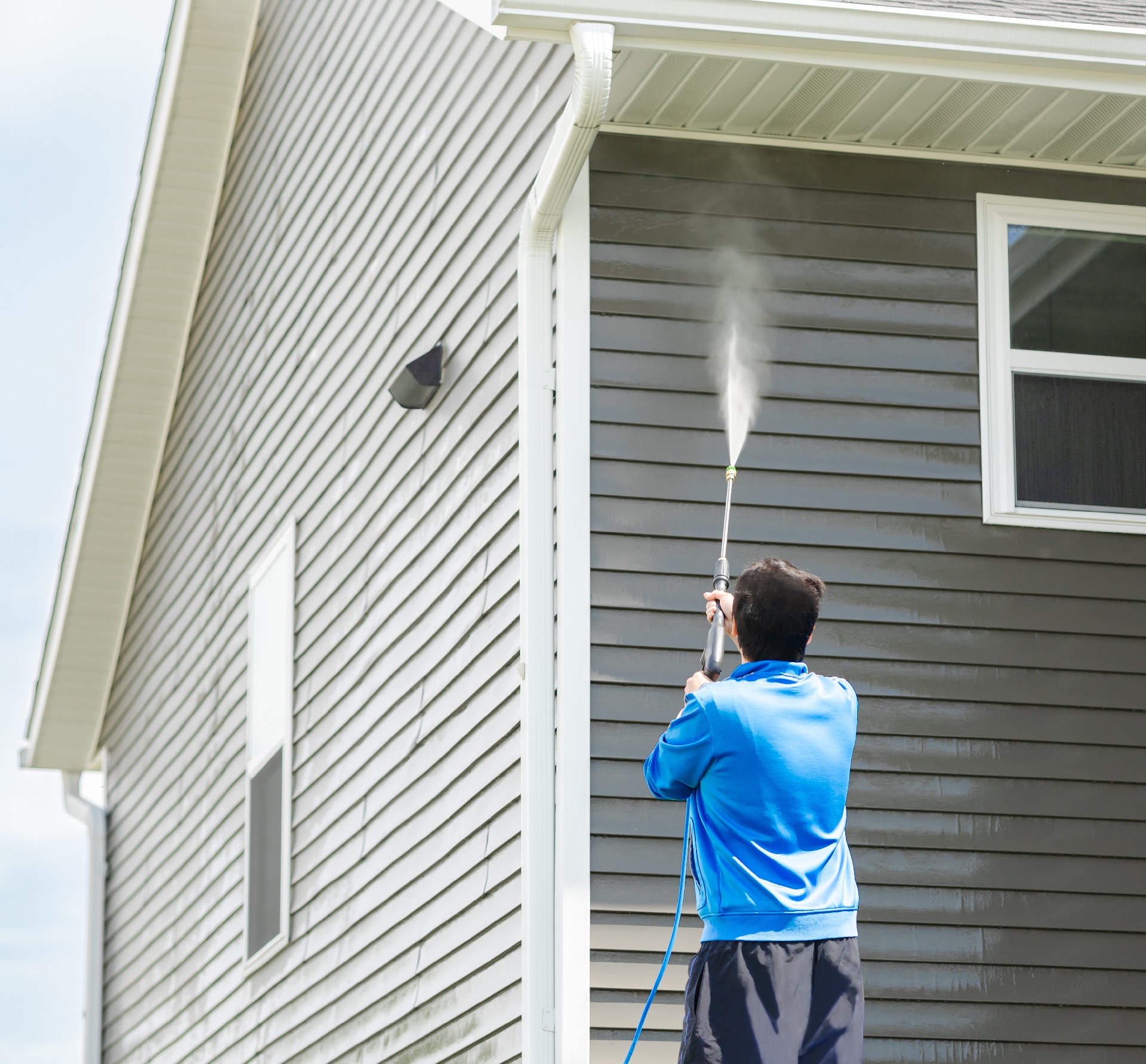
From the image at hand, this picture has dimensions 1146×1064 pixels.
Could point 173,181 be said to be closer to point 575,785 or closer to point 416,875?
point 416,875

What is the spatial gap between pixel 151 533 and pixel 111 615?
917mm

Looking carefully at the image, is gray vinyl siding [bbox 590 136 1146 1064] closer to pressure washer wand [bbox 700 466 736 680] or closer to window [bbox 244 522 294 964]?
pressure washer wand [bbox 700 466 736 680]

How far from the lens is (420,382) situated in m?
7.35

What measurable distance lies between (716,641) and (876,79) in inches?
89.9

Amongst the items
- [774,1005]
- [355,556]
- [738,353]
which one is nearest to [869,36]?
[738,353]

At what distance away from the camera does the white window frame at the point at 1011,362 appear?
6.25 m

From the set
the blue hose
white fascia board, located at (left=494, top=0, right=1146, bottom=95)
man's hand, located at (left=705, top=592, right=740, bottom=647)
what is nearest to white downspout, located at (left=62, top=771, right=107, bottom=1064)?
the blue hose

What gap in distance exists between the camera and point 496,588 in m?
6.52

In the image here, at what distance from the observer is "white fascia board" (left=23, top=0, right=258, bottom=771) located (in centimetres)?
1124

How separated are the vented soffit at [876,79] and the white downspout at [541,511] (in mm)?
229

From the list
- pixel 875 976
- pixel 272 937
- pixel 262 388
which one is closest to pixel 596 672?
pixel 875 976

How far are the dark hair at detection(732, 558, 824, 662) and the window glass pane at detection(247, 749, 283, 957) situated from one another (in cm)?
507

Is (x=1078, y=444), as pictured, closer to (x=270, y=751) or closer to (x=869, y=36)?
Answer: (x=869, y=36)

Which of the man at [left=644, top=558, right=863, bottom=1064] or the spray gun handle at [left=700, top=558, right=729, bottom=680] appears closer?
the man at [left=644, top=558, right=863, bottom=1064]
